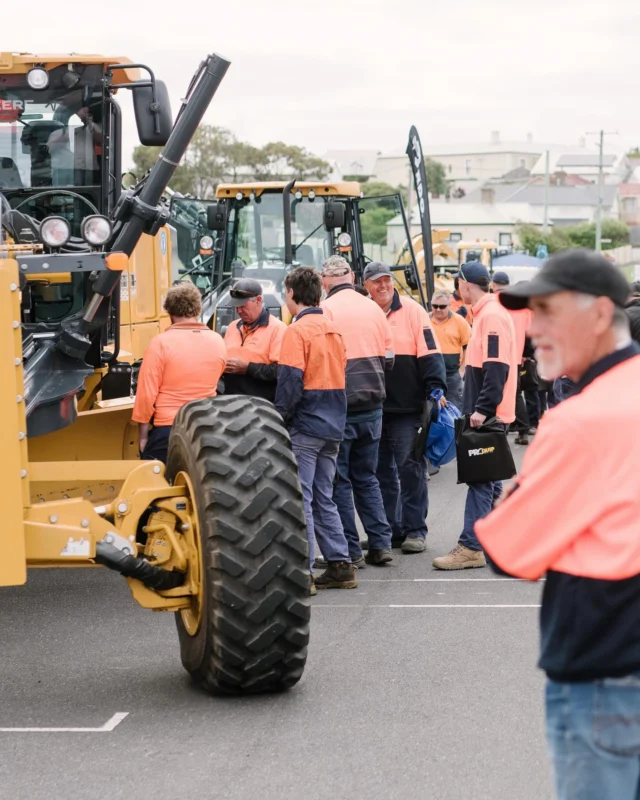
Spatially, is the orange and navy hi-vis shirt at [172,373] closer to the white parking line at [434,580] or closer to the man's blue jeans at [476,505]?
the white parking line at [434,580]

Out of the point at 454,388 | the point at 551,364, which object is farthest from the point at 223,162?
the point at 551,364

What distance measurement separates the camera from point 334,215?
1493 cm

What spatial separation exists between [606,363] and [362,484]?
638 cm

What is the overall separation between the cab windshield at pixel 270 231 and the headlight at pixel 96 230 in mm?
9418

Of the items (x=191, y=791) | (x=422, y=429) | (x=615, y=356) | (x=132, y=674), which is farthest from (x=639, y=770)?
(x=422, y=429)

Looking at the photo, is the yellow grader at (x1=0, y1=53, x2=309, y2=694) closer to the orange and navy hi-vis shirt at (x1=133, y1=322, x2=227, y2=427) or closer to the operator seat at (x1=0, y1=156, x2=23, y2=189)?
the operator seat at (x1=0, y1=156, x2=23, y2=189)

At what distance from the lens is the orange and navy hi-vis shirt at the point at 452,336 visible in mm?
14930

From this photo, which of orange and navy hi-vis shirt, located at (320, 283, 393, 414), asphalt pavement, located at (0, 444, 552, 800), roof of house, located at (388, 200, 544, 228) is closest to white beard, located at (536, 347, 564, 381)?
asphalt pavement, located at (0, 444, 552, 800)

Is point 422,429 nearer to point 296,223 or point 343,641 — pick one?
point 343,641

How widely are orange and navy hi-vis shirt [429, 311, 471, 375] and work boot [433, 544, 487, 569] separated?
5777 mm

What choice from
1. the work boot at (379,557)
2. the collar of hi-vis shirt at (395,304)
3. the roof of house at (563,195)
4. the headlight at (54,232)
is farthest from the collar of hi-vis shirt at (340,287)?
the roof of house at (563,195)

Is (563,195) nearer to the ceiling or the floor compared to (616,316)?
nearer to the floor

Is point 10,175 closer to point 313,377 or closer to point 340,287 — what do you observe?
point 313,377

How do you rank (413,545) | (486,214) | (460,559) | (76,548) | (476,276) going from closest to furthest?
(76,548) < (460,559) < (476,276) < (413,545) < (486,214)
